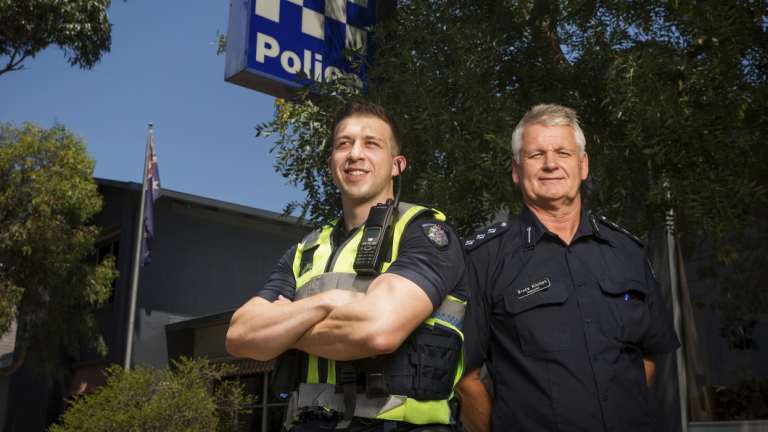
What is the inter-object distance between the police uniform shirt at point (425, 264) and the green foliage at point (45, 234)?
1726cm

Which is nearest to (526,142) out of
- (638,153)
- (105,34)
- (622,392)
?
(622,392)

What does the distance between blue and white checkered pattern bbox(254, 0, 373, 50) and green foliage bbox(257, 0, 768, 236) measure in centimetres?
25

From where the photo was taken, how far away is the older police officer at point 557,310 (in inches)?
109

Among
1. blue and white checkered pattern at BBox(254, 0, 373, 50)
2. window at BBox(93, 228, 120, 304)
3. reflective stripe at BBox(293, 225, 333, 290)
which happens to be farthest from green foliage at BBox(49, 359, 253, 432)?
window at BBox(93, 228, 120, 304)

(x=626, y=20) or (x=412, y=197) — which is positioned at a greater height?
(x=626, y=20)

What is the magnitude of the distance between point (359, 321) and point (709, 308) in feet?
25.0

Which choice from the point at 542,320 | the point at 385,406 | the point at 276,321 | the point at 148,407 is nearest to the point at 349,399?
the point at 385,406

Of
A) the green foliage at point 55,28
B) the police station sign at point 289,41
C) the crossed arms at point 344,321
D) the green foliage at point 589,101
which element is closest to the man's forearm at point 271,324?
the crossed arms at point 344,321

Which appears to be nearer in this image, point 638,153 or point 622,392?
point 622,392

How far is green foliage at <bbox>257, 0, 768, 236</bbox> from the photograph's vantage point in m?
5.53

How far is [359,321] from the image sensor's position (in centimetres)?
245

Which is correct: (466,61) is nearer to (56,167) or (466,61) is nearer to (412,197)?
(412,197)

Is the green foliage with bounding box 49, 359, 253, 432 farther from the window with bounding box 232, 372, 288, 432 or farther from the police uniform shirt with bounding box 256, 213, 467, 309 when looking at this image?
the police uniform shirt with bounding box 256, 213, 467, 309

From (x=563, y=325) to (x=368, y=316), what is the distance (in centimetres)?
80
